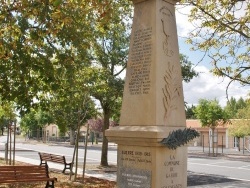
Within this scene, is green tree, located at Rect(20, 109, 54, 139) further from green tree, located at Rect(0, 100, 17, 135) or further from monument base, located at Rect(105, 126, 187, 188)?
monument base, located at Rect(105, 126, 187, 188)

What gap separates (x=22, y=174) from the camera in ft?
38.5

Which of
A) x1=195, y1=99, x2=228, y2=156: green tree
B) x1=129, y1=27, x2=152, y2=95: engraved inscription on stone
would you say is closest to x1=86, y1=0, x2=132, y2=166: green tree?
x1=129, y1=27, x2=152, y2=95: engraved inscription on stone

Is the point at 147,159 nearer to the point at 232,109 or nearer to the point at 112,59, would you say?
the point at 112,59

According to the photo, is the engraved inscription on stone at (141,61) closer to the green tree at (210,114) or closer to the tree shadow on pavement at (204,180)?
the tree shadow on pavement at (204,180)

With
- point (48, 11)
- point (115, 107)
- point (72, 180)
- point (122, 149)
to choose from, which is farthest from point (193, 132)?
point (115, 107)

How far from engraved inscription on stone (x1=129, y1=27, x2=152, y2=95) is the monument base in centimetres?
70

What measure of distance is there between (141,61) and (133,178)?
2.02m

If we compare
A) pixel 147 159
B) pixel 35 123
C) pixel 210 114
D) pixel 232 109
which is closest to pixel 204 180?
pixel 147 159

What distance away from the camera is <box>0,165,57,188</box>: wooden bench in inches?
452

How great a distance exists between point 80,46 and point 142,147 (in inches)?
231

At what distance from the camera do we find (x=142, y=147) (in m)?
6.33

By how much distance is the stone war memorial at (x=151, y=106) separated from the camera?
6.18 metres

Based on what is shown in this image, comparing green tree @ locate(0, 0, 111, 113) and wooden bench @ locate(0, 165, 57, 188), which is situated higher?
green tree @ locate(0, 0, 111, 113)

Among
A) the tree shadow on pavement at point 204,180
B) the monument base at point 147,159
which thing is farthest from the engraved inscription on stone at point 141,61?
the tree shadow on pavement at point 204,180
